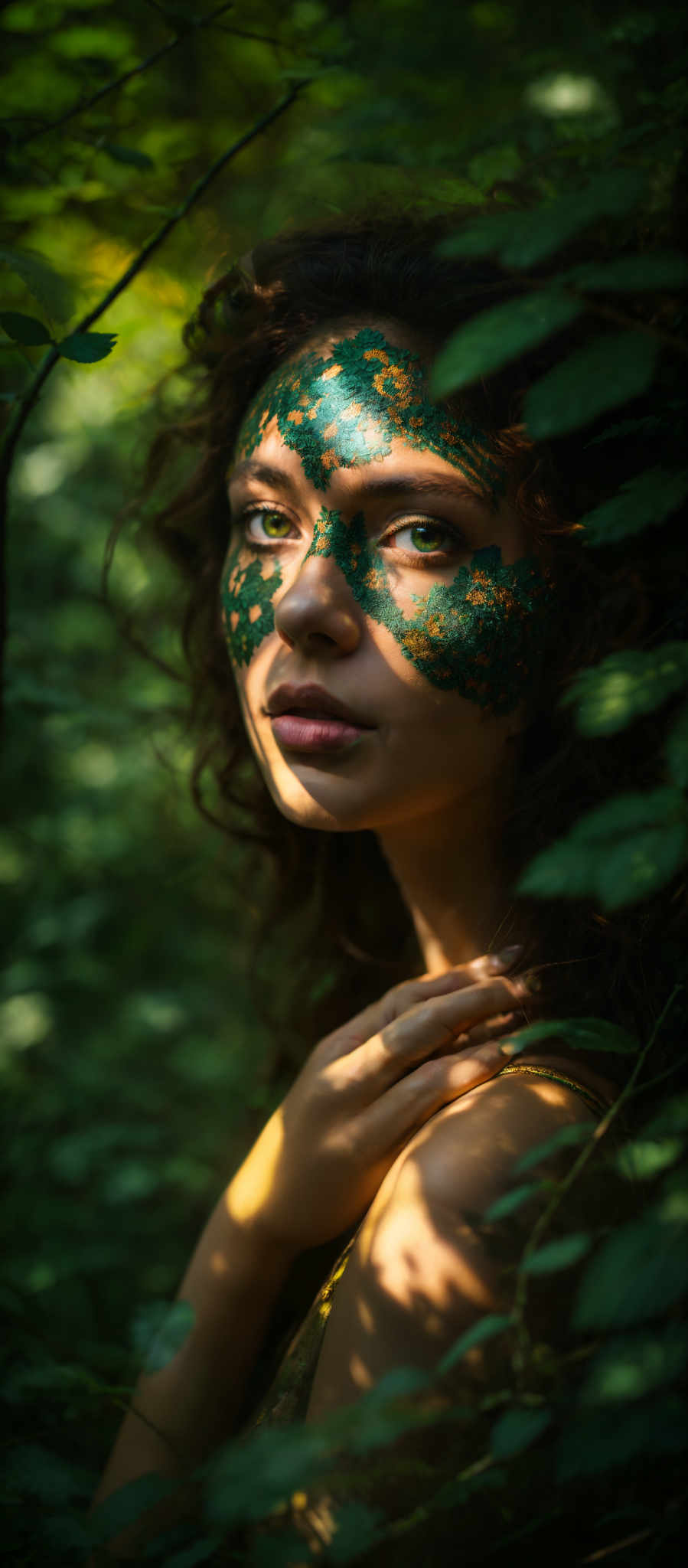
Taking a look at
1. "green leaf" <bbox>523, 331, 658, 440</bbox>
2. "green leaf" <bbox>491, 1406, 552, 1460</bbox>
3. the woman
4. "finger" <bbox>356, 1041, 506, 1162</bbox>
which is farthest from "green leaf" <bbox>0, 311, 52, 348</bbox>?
"green leaf" <bbox>491, 1406, 552, 1460</bbox>

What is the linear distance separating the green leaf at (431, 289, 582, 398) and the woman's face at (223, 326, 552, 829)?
594 mm

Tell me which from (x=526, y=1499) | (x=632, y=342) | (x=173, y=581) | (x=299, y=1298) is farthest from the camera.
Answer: (x=173, y=581)

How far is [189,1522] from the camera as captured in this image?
1.13 meters

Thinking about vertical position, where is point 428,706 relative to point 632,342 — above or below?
below

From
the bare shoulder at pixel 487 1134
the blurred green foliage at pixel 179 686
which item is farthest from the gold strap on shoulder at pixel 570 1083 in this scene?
the blurred green foliage at pixel 179 686

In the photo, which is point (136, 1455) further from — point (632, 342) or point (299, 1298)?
point (632, 342)

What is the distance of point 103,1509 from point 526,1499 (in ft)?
1.49

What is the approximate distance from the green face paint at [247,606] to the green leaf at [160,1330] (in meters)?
0.96

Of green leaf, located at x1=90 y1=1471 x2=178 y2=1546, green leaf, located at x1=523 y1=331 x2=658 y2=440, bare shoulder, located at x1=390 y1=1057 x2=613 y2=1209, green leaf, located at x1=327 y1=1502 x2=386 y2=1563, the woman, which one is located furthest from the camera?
the woman

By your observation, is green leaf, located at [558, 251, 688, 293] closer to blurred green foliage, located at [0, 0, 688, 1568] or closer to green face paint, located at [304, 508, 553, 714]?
blurred green foliage, located at [0, 0, 688, 1568]

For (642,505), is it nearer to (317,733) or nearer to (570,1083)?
(317,733)

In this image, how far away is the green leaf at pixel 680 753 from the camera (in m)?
0.86

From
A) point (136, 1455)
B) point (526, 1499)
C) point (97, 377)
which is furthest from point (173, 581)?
point (526, 1499)

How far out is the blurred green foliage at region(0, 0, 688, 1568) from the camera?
0.85m
